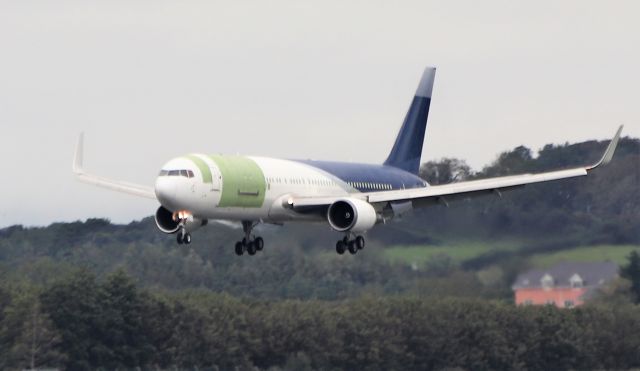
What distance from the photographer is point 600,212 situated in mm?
89438

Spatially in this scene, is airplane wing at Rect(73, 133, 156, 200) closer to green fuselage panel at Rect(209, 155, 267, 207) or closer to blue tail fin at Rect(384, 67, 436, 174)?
green fuselage panel at Rect(209, 155, 267, 207)

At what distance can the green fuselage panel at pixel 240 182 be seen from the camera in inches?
2515

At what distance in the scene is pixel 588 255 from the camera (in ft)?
282

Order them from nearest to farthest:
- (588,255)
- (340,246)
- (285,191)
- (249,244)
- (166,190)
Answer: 1. (166,190)
2. (285,191)
3. (249,244)
4. (340,246)
5. (588,255)

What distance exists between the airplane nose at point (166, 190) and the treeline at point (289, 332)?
114 ft

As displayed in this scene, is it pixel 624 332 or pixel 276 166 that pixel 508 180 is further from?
pixel 624 332

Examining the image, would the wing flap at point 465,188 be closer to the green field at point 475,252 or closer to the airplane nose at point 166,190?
the airplane nose at point 166,190

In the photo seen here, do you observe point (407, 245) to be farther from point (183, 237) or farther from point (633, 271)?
point (183, 237)

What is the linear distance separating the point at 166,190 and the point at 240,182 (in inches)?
126

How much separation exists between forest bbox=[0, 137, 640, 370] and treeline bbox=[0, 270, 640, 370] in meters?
0.08

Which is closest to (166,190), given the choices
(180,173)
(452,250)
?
(180,173)

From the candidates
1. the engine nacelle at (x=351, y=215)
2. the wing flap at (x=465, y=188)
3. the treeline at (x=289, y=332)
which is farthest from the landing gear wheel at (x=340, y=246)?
the treeline at (x=289, y=332)

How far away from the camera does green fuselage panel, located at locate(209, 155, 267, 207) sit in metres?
63.9

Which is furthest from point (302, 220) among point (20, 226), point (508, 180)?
point (20, 226)
